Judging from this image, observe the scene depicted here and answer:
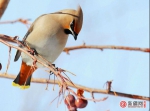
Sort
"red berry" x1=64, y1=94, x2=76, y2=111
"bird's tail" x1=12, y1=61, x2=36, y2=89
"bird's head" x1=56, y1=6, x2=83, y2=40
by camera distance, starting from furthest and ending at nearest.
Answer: "bird's tail" x1=12, y1=61, x2=36, y2=89, "bird's head" x1=56, y1=6, x2=83, y2=40, "red berry" x1=64, y1=94, x2=76, y2=111

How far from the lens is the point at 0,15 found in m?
0.80

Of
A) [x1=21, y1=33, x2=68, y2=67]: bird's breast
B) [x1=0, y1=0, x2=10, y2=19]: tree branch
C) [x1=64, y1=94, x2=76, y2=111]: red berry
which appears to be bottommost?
[x1=64, y1=94, x2=76, y2=111]: red berry

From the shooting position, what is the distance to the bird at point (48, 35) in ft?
3.86

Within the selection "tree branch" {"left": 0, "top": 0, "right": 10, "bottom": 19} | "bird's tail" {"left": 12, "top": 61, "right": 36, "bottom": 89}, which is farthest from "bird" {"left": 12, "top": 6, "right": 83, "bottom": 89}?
"tree branch" {"left": 0, "top": 0, "right": 10, "bottom": 19}

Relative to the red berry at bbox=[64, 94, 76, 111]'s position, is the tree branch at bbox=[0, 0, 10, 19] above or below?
above

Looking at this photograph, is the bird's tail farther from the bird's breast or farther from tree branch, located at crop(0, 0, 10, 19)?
tree branch, located at crop(0, 0, 10, 19)

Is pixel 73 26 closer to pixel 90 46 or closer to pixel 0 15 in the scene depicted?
pixel 90 46

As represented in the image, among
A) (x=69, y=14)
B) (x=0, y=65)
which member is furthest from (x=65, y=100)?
(x=69, y=14)

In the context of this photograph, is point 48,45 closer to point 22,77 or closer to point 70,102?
point 22,77

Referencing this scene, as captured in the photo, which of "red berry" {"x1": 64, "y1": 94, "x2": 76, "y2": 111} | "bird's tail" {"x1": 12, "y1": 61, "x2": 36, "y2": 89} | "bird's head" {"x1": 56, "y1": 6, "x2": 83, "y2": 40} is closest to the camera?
"red berry" {"x1": 64, "y1": 94, "x2": 76, "y2": 111}

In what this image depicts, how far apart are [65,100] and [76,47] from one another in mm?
408

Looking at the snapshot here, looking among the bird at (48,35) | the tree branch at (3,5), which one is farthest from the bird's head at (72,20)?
the tree branch at (3,5)

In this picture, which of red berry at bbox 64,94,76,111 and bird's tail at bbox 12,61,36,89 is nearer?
red berry at bbox 64,94,76,111

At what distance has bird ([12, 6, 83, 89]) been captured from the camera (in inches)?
46.3
